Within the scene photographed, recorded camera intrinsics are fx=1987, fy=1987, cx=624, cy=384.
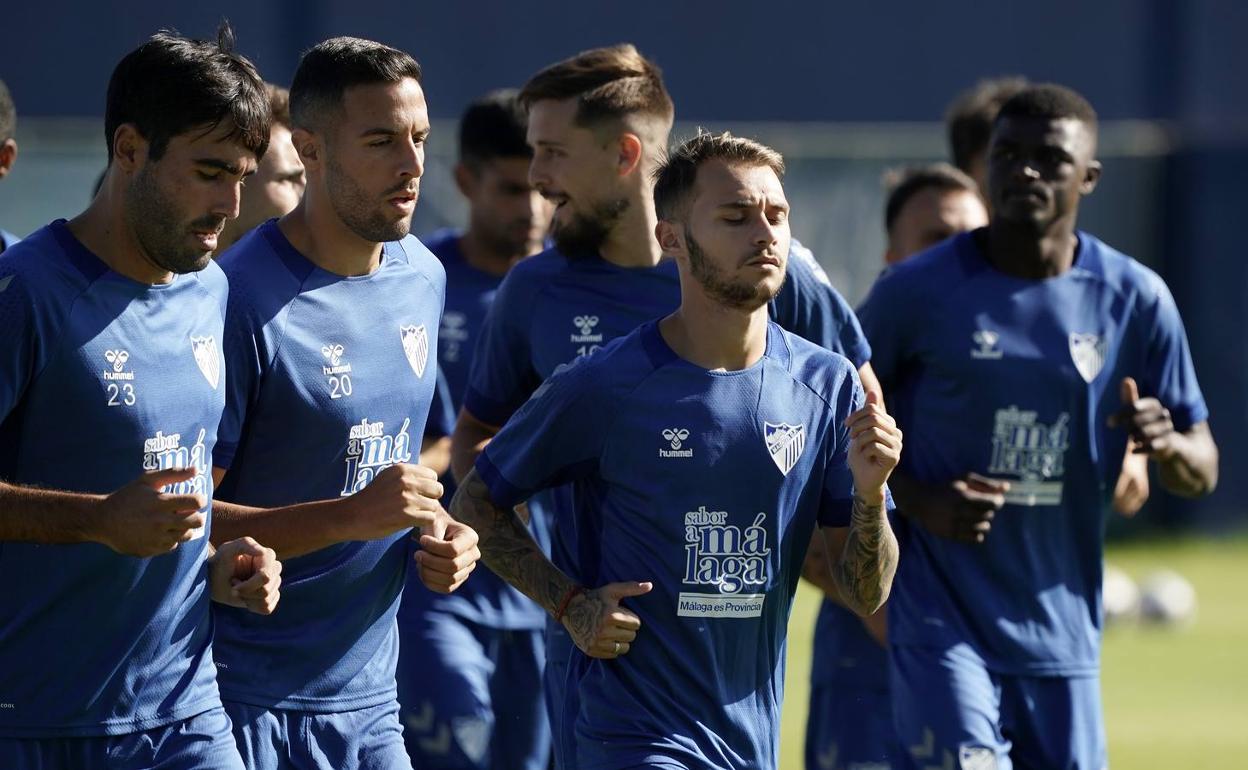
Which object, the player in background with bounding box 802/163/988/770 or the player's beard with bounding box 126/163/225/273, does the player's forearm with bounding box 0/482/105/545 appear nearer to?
the player's beard with bounding box 126/163/225/273

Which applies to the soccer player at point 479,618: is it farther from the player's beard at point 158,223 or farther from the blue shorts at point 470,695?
the player's beard at point 158,223

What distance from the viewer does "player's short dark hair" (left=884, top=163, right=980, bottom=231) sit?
27.9ft

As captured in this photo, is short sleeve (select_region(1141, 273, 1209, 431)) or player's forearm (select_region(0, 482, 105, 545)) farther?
short sleeve (select_region(1141, 273, 1209, 431))

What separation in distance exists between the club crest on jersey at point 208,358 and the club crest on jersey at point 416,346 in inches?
27.5

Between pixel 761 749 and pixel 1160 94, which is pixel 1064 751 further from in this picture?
pixel 1160 94

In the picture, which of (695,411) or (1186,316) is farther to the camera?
(1186,316)

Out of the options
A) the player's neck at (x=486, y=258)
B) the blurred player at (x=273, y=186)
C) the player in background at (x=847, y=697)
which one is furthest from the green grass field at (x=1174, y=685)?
the blurred player at (x=273, y=186)

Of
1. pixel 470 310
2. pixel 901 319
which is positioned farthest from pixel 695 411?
pixel 470 310

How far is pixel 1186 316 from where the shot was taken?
68.1 feet

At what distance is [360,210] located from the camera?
5328 mm

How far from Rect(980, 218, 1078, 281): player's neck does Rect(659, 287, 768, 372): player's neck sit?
6.59 feet

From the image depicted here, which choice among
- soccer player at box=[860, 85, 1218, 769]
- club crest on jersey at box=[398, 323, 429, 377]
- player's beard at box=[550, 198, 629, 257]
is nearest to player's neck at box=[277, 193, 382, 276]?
club crest on jersey at box=[398, 323, 429, 377]

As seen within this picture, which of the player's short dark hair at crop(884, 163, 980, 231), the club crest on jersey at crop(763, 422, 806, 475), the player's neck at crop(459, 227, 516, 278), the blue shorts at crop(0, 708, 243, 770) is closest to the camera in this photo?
the blue shorts at crop(0, 708, 243, 770)

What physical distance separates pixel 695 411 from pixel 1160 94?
1699 centimetres
